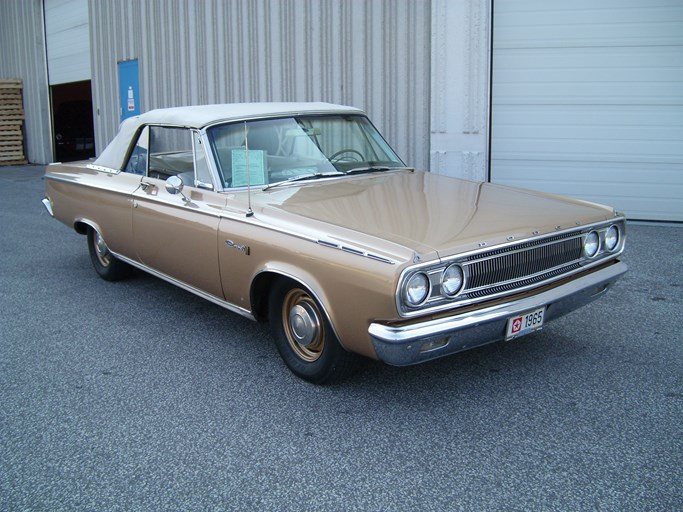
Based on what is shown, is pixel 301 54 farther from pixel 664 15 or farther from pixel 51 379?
pixel 51 379

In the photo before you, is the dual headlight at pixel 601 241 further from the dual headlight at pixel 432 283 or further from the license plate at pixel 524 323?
the dual headlight at pixel 432 283

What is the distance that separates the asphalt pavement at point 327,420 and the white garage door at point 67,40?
39.3 ft

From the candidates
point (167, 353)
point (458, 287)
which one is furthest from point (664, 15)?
point (167, 353)

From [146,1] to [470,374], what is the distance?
11.4m

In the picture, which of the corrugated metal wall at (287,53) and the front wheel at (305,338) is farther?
the corrugated metal wall at (287,53)

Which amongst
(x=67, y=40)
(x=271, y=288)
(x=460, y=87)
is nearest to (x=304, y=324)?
(x=271, y=288)

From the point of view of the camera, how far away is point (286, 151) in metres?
4.79

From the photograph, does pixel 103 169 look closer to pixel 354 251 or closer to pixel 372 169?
pixel 372 169

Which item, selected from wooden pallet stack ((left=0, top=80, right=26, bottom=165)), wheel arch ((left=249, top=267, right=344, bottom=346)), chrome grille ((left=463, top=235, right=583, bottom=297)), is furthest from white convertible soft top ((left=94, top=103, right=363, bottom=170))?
wooden pallet stack ((left=0, top=80, right=26, bottom=165))

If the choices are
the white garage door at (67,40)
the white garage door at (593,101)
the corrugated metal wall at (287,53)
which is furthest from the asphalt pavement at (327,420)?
the white garage door at (67,40)

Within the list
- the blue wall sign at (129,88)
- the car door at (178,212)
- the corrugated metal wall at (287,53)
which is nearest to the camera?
the car door at (178,212)

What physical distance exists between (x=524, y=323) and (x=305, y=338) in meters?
1.19

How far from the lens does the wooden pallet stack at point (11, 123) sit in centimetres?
1836

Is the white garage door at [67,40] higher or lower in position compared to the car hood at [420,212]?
higher
